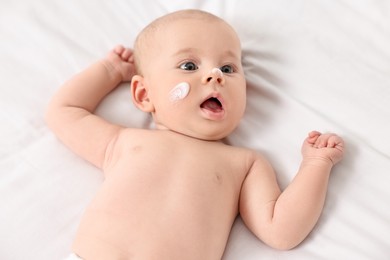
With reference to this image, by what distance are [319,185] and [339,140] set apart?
133 millimetres

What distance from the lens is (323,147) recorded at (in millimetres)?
1304

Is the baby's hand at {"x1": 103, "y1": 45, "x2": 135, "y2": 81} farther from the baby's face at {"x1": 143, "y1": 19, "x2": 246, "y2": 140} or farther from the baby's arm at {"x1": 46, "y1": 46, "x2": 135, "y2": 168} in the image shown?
the baby's face at {"x1": 143, "y1": 19, "x2": 246, "y2": 140}

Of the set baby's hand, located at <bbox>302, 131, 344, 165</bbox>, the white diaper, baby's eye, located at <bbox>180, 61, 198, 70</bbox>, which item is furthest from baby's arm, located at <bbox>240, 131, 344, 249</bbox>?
the white diaper

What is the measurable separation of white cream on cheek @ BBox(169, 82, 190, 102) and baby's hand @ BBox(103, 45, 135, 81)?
24cm

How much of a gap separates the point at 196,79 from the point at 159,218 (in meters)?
0.34

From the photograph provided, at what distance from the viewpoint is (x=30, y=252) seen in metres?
1.25

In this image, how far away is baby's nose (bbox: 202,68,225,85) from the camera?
131 cm

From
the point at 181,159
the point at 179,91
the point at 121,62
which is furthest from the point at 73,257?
the point at 121,62

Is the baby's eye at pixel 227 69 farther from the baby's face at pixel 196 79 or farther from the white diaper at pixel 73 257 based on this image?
the white diaper at pixel 73 257

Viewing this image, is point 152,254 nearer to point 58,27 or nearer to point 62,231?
point 62,231

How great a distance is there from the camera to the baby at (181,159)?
1.19m

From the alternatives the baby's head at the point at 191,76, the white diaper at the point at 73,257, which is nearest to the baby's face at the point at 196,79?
the baby's head at the point at 191,76

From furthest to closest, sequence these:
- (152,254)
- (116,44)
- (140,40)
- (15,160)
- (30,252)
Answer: (116,44) < (140,40) < (15,160) < (30,252) < (152,254)

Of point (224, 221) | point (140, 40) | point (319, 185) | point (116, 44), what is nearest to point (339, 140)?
point (319, 185)
